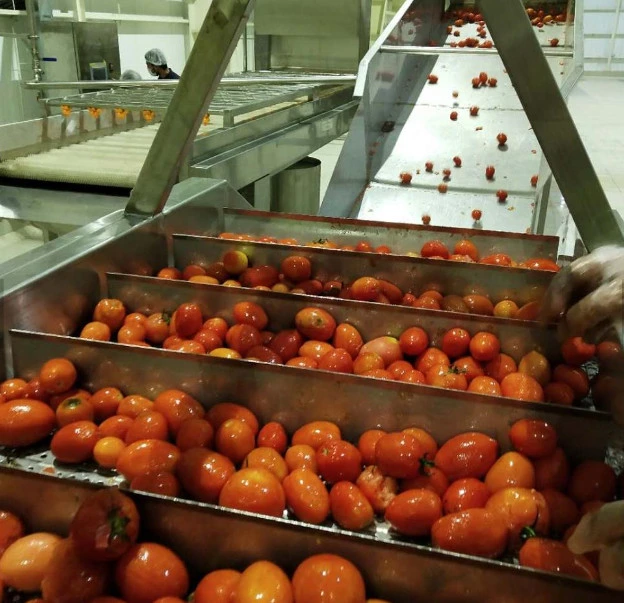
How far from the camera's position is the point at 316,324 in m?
1.72

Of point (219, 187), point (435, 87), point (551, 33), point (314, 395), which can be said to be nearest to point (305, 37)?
point (435, 87)

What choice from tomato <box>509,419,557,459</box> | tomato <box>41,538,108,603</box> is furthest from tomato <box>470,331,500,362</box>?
tomato <box>41,538,108,603</box>

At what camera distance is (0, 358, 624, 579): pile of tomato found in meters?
1.13

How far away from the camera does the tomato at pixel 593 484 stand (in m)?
1.21

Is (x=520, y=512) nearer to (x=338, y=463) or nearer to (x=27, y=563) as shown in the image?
(x=338, y=463)

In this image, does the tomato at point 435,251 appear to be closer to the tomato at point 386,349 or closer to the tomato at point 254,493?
the tomato at point 386,349

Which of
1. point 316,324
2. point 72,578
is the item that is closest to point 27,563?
point 72,578

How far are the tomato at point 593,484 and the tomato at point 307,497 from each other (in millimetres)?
505

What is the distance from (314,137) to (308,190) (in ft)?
2.78

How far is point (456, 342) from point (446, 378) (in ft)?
0.54

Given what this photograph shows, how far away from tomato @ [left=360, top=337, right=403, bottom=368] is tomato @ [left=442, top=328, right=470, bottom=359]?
0.13m

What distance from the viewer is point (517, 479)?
48.3 inches

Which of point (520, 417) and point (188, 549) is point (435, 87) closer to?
point (520, 417)

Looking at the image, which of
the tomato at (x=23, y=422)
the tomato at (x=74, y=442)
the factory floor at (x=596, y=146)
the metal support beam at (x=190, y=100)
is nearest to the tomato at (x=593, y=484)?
the tomato at (x=74, y=442)
